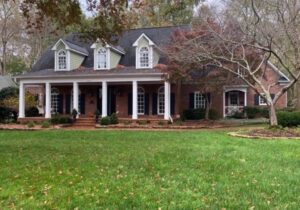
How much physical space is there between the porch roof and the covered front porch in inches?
17.0

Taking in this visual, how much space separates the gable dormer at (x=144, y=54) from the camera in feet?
94.9

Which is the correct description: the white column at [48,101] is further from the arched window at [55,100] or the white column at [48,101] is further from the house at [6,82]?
the house at [6,82]

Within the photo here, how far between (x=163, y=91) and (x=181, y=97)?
65.3 inches

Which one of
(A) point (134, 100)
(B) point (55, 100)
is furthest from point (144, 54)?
(B) point (55, 100)

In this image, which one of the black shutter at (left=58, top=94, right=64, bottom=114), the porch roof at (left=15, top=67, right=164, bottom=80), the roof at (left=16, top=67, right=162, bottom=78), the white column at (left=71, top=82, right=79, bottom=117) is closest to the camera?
the porch roof at (left=15, top=67, right=164, bottom=80)

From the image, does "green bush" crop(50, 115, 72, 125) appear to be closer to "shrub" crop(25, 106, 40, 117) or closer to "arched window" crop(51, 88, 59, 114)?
"arched window" crop(51, 88, 59, 114)

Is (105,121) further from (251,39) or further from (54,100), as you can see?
(251,39)

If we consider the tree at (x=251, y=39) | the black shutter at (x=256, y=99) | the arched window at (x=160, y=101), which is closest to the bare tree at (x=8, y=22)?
the arched window at (x=160, y=101)

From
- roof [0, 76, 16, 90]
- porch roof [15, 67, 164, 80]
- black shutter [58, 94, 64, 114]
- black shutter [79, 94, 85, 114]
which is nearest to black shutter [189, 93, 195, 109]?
porch roof [15, 67, 164, 80]

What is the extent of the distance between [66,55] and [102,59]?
9.14ft

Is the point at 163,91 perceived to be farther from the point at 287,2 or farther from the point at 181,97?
the point at 287,2

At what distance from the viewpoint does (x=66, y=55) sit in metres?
31.2

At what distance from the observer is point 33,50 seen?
180 ft

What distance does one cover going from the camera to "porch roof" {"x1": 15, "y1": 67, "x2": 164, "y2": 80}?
90.7ft
